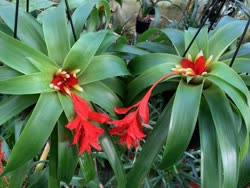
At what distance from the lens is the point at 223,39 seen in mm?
727

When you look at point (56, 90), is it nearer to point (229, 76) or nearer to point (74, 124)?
point (74, 124)

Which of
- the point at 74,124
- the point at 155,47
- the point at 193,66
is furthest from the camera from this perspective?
the point at 155,47

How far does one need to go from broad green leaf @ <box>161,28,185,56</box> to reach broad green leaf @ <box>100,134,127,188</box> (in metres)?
0.23

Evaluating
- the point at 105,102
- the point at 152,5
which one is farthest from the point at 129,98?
the point at 152,5

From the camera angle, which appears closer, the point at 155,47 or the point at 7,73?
the point at 7,73

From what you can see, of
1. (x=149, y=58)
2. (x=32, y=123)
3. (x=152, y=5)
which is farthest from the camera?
(x=152, y=5)

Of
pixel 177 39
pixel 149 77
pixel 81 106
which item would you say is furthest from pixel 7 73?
pixel 177 39

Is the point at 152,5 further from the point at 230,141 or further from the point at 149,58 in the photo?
the point at 230,141

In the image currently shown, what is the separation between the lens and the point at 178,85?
66 cm

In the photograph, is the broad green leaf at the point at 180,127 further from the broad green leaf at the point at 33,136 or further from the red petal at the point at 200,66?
the broad green leaf at the point at 33,136

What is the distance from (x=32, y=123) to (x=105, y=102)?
130 millimetres

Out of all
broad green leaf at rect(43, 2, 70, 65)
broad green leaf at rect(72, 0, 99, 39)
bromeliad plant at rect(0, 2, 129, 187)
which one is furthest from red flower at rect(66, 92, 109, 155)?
broad green leaf at rect(72, 0, 99, 39)

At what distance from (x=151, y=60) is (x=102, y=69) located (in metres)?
0.10

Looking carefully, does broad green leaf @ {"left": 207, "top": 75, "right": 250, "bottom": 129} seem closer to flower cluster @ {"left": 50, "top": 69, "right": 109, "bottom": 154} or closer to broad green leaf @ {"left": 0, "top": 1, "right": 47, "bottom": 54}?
flower cluster @ {"left": 50, "top": 69, "right": 109, "bottom": 154}
